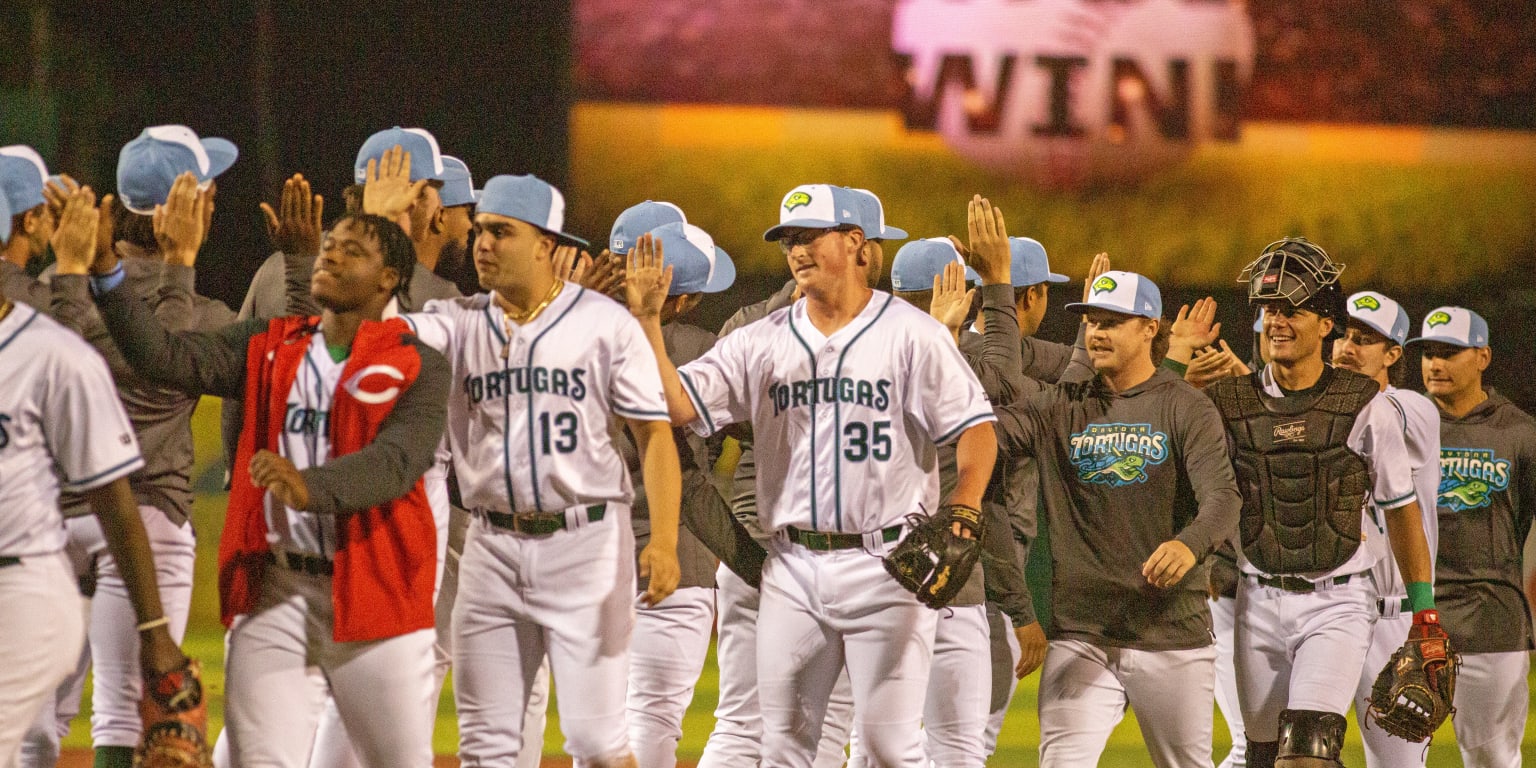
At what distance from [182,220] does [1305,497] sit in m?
3.70

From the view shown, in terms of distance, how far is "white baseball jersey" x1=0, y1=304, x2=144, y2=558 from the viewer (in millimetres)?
3646

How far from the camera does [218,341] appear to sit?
4.21 m

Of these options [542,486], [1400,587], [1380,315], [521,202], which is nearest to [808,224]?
[521,202]

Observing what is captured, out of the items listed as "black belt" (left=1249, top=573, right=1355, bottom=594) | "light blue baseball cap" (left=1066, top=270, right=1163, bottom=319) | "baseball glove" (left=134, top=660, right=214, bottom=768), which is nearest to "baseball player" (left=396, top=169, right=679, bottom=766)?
"baseball glove" (left=134, top=660, right=214, bottom=768)

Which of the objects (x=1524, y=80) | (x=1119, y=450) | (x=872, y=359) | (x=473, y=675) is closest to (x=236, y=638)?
(x=473, y=675)

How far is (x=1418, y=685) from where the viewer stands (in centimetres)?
566

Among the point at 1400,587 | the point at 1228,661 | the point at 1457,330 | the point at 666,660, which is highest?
the point at 1457,330

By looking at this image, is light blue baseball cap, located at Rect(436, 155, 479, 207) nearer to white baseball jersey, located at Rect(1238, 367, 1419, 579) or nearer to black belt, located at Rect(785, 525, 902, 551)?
black belt, located at Rect(785, 525, 902, 551)

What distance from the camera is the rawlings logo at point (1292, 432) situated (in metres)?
5.82

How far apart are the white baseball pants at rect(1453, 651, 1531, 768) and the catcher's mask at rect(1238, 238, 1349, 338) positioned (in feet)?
5.37

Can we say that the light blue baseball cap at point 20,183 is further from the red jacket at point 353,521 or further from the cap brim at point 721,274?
the cap brim at point 721,274

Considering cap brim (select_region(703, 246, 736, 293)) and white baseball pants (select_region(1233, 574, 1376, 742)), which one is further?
cap brim (select_region(703, 246, 736, 293))

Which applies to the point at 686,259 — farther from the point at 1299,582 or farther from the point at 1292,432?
the point at 1299,582

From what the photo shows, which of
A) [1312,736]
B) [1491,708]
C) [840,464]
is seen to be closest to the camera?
[840,464]
